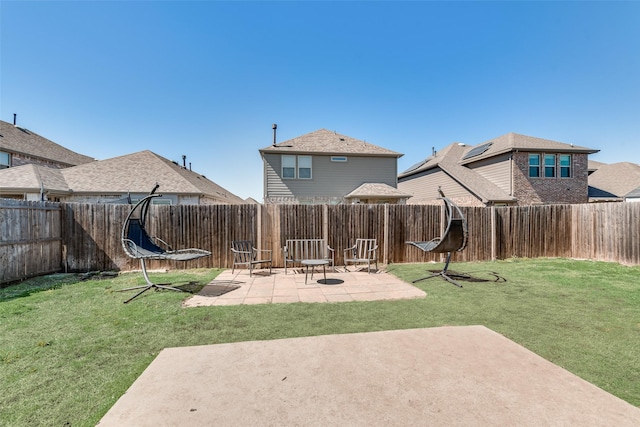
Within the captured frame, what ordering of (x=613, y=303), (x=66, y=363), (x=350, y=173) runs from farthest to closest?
(x=350, y=173) → (x=613, y=303) → (x=66, y=363)

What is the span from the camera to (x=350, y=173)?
15977 millimetres

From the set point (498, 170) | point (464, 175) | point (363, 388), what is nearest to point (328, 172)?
point (464, 175)

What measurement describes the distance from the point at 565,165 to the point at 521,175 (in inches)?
126

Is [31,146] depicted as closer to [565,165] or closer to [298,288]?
[298,288]

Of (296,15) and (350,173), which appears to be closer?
(296,15)

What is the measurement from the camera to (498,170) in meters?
16.8

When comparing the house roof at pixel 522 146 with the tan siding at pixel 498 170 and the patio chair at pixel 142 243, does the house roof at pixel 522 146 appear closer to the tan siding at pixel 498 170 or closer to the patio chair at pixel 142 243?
the tan siding at pixel 498 170

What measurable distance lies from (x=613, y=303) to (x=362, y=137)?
14205mm

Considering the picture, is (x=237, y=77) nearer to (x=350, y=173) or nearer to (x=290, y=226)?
(x=350, y=173)

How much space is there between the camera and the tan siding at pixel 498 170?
1608 centimetres

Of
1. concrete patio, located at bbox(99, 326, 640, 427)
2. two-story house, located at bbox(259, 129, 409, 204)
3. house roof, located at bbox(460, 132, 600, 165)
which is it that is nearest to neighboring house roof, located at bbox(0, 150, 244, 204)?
two-story house, located at bbox(259, 129, 409, 204)

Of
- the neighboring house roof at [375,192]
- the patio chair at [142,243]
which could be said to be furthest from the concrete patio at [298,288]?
the neighboring house roof at [375,192]

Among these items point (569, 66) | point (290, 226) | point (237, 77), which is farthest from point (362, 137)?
point (290, 226)

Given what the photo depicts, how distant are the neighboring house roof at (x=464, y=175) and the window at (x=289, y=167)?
31.5ft
